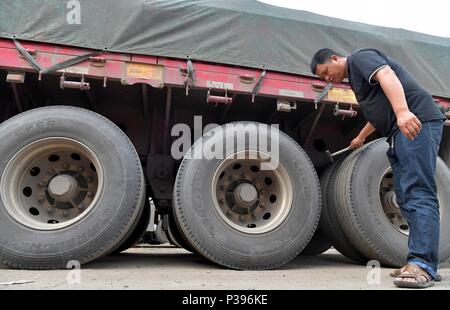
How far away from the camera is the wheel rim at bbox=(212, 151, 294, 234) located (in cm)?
307

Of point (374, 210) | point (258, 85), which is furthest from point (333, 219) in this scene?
point (258, 85)

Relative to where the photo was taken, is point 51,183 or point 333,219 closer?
point 51,183

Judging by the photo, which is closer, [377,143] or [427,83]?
[377,143]

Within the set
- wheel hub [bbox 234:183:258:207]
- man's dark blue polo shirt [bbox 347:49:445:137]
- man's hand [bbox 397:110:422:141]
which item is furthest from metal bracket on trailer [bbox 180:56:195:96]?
man's hand [bbox 397:110:422:141]

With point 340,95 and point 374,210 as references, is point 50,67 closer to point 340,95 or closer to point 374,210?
point 340,95

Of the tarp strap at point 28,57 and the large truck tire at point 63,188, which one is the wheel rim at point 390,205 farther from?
the tarp strap at point 28,57

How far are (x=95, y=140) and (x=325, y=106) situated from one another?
1.97 metres

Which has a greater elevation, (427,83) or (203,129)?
(427,83)

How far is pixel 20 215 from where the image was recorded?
9.15 ft

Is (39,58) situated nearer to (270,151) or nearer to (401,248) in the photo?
(270,151)

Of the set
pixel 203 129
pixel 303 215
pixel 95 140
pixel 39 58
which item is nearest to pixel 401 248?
pixel 303 215

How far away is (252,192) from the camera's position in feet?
10.3

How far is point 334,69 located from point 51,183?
2146 millimetres

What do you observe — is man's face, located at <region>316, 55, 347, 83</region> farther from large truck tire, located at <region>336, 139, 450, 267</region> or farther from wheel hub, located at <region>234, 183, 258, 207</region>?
wheel hub, located at <region>234, 183, 258, 207</region>
